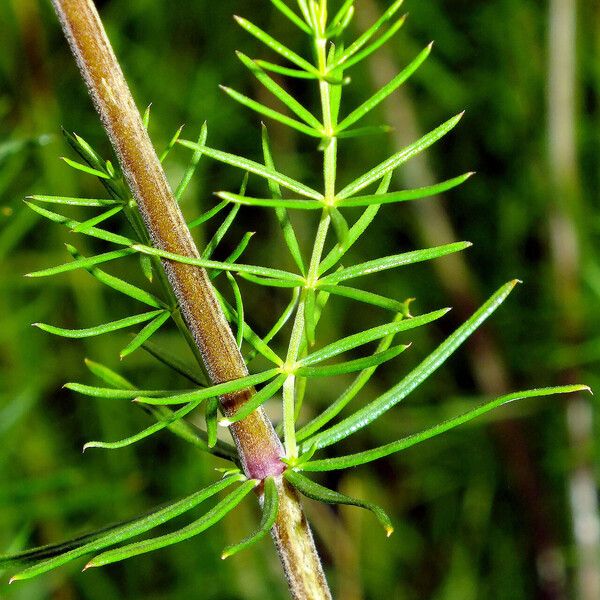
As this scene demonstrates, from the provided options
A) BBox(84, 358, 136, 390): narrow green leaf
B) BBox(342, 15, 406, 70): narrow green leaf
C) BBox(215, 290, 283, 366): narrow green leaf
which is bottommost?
BBox(84, 358, 136, 390): narrow green leaf

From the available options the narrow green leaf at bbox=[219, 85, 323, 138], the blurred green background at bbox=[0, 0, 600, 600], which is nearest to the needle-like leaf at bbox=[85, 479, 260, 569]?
the narrow green leaf at bbox=[219, 85, 323, 138]

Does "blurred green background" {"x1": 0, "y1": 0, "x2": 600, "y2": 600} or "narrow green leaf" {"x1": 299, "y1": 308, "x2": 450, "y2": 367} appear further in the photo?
"blurred green background" {"x1": 0, "y1": 0, "x2": 600, "y2": 600}

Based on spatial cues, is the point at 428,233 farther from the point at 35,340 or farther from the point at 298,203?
the point at 298,203

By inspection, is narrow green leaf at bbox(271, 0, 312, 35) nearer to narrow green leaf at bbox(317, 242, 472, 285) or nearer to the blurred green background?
narrow green leaf at bbox(317, 242, 472, 285)

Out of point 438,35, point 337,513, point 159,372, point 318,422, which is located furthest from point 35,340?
point 318,422

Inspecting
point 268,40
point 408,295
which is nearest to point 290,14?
point 268,40

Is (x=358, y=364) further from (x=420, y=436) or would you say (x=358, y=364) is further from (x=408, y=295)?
(x=408, y=295)
